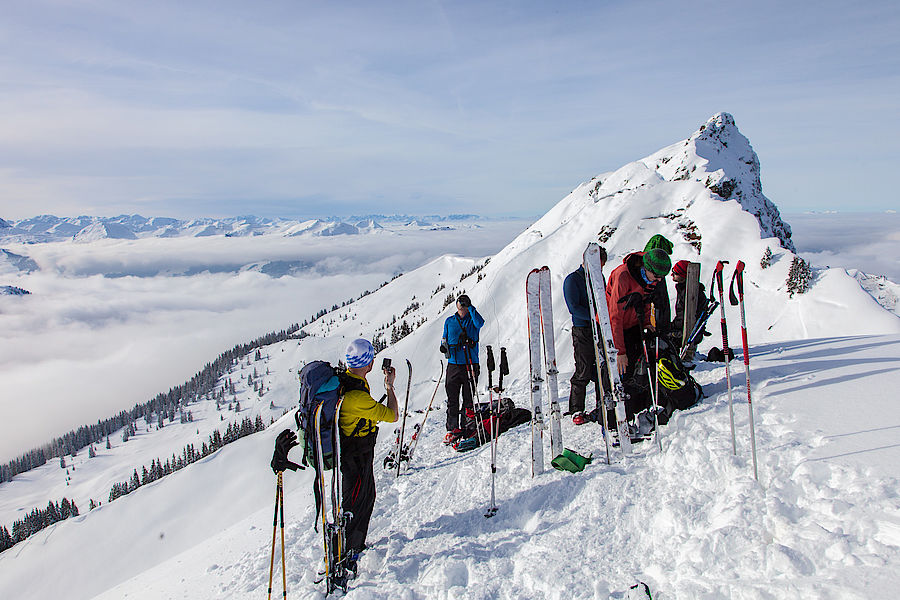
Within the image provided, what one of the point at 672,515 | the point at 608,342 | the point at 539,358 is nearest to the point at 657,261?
the point at 608,342

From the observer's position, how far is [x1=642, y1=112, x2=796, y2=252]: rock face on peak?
40188 millimetres

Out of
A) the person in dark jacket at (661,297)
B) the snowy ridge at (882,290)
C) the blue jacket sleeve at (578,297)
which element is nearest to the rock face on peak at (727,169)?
the snowy ridge at (882,290)

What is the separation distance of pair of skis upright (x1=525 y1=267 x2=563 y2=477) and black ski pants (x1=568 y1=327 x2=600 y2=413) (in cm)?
133

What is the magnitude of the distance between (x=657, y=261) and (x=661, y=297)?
2.65 feet

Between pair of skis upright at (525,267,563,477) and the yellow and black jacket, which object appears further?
pair of skis upright at (525,267,563,477)

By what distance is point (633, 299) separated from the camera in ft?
23.1

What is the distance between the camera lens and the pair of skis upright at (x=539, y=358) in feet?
22.7

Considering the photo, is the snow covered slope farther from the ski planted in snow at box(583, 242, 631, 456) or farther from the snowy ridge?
the snowy ridge

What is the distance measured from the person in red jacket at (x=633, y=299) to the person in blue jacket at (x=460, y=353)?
9.96 ft

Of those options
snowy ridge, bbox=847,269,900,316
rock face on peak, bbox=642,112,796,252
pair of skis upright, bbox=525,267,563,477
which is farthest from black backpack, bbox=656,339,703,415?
rock face on peak, bbox=642,112,796,252

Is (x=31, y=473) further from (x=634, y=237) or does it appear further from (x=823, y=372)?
(x=823, y=372)

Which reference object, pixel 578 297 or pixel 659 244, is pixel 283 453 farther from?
pixel 659 244

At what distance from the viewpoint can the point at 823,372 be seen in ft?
24.6

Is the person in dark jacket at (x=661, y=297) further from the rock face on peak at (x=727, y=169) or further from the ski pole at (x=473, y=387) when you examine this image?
the rock face on peak at (x=727, y=169)
